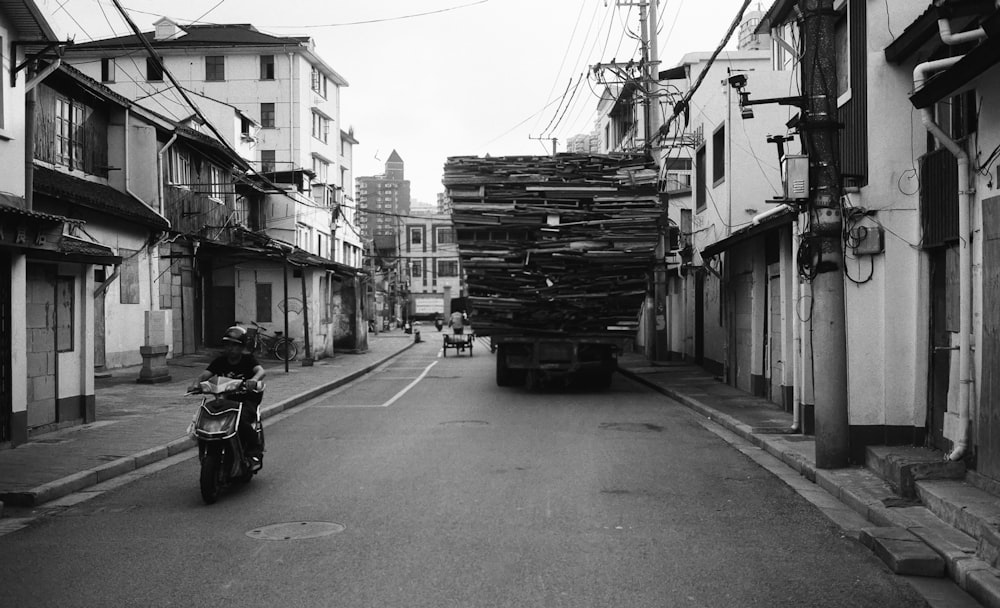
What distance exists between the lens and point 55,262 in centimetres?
1262

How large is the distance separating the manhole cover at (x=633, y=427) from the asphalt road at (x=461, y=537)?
3.47ft

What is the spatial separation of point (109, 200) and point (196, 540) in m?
15.6

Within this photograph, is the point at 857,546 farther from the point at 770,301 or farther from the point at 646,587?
the point at 770,301

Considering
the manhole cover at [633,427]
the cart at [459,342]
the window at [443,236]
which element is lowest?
the manhole cover at [633,427]

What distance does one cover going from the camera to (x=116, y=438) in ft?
40.2

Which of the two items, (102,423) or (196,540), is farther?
(102,423)

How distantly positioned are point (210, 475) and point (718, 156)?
15502 mm

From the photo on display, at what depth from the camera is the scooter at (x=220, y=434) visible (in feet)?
27.5

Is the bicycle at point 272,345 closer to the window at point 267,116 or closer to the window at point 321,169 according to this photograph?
the window at point 267,116

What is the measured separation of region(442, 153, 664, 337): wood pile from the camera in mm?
18000

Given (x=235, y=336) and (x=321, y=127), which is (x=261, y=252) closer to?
(x=235, y=336)

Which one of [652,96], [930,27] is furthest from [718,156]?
[930,27]

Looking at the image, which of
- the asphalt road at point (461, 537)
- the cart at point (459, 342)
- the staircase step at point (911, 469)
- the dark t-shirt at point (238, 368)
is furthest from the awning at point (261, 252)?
the staircase step at point (911, 469)

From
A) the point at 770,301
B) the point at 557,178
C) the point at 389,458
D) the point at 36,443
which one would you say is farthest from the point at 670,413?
the point at 36,443
